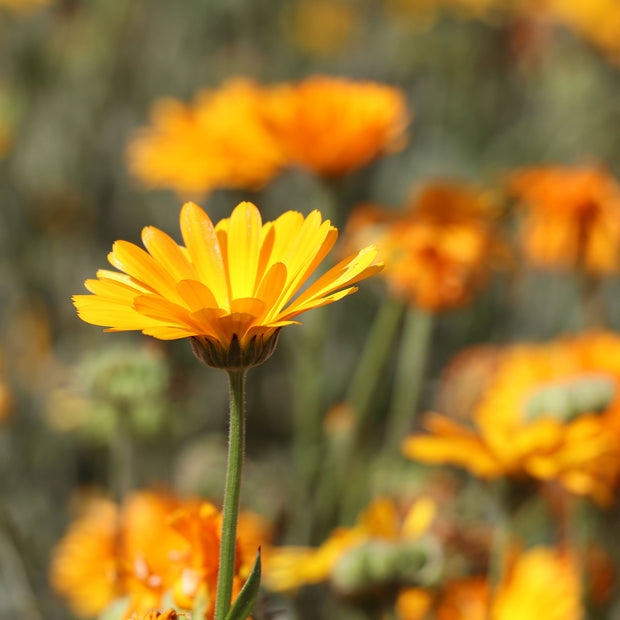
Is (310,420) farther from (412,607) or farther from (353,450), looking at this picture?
(412,607)

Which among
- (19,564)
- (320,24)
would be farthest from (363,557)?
(320,24)

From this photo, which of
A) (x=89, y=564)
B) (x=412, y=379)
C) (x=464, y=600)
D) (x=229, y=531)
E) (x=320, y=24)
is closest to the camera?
(x=229, y=531)

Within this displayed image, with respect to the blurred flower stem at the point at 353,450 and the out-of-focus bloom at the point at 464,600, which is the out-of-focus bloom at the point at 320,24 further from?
the out-of-focus bloom at the point at 464,600

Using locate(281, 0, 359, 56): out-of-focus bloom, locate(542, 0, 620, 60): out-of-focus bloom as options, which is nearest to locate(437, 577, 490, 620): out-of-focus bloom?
locate(542, 0, 620, 60): out-of-focus bloom

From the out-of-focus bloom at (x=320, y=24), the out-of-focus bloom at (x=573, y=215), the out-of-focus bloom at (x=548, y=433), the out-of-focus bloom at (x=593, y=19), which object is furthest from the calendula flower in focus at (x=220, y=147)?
the out-of-focus bloom at (x=593, y=19)

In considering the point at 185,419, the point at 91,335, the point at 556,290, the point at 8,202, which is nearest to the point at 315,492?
the point at 185,419

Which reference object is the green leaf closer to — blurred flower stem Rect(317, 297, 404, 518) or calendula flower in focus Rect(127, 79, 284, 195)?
blurred flower stem Rect(317, 297, 404, 518)

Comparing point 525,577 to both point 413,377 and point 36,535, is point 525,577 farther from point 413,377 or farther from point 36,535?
point 36,535
